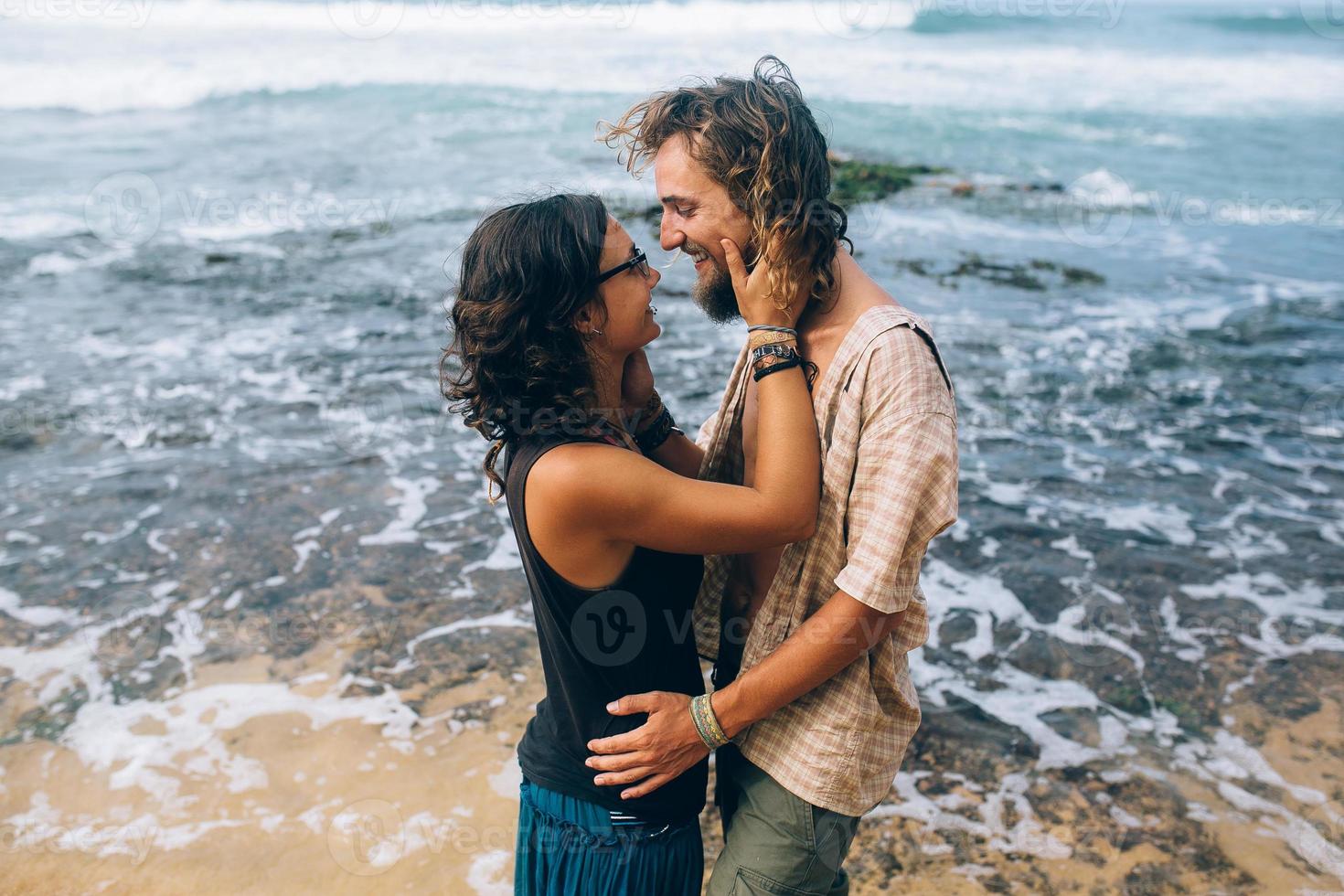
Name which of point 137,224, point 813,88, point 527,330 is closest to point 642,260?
point 527,330

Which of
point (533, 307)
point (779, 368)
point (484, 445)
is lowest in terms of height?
point (484, 445)

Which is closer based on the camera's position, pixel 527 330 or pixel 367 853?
pixel 527 330

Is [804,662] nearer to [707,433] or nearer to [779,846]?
[779,846]

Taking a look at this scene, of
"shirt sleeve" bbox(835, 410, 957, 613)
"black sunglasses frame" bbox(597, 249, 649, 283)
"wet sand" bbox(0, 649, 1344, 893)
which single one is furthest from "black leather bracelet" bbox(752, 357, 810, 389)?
"wet sand" bbox(0, 649, 1344, 893)

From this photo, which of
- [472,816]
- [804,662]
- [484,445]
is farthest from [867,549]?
[484,445]

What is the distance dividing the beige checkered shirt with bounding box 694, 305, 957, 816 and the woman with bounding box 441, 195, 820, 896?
0.34ft

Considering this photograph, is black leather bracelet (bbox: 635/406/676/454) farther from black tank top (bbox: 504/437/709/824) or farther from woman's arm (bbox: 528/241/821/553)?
woman's arm (bbox: 528/241/821/553)

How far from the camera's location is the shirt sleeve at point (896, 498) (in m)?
2.12

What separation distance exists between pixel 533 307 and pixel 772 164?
0.64 metres

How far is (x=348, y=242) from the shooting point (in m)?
13.2

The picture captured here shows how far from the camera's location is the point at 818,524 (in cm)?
235

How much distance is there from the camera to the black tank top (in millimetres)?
2232

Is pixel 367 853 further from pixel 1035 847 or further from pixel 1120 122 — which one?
pixel 1120 122

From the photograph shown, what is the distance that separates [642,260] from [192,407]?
7059mm
